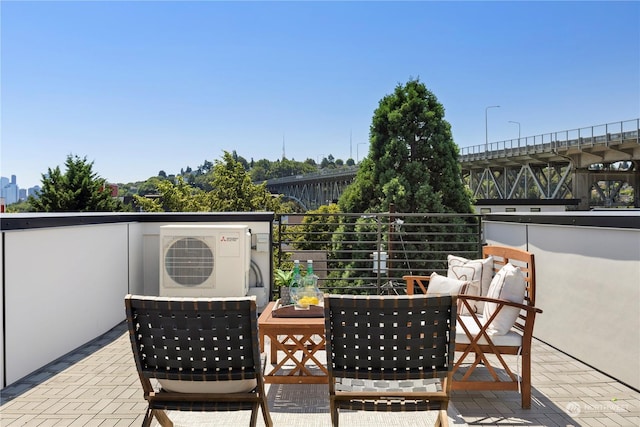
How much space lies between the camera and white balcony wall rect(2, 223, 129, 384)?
3.56 m

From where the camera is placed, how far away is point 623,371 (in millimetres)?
3521

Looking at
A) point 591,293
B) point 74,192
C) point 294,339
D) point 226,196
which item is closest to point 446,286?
point 591,293

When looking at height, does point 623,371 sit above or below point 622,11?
below

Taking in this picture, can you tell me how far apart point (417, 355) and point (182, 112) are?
38834mm

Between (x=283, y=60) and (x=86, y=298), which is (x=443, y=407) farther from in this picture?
(x=283, y=60)

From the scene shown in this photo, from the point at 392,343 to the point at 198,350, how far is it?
2.54ft

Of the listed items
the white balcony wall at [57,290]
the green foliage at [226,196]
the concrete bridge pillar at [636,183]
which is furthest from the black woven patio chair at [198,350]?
the concrete bridge pillar at [636,183]

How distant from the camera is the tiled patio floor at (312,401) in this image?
9.50 feet

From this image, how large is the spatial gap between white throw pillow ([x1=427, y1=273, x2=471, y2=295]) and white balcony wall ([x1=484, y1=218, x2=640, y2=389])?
102 cm

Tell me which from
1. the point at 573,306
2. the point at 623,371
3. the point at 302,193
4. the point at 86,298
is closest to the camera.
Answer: the point at 623,371

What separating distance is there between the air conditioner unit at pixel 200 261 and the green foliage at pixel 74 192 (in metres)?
14.1

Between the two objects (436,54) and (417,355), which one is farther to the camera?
(436,54)

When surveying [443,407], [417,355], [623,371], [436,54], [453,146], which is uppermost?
[436,54]

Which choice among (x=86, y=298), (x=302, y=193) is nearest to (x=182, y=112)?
(x=302, y=193)
